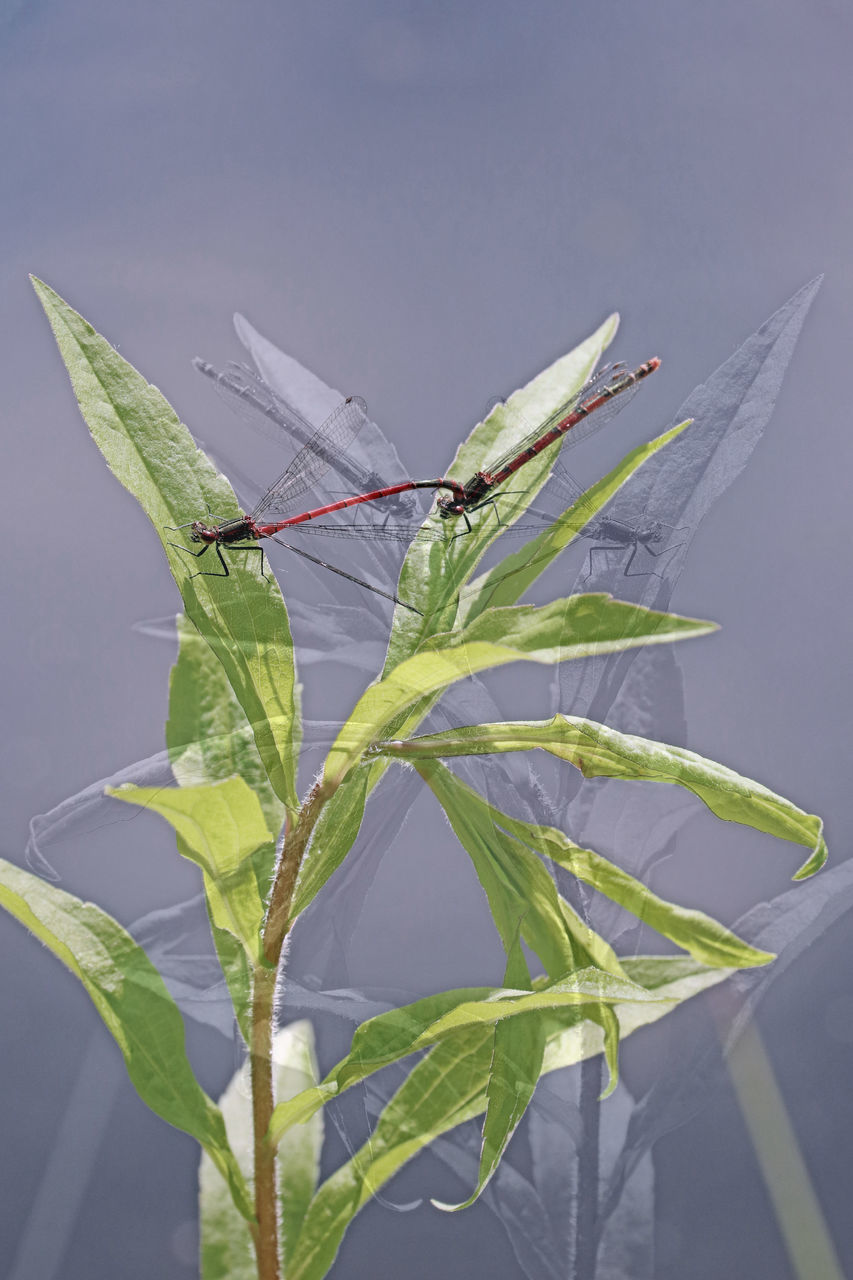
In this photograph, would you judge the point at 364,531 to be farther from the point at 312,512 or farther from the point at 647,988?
the point at 647,988

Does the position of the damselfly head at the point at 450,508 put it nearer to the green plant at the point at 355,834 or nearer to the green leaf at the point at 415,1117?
the green plant at the point at 355,834

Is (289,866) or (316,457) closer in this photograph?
(289,866)

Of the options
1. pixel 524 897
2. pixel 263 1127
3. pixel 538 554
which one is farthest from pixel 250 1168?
pixel 538 554

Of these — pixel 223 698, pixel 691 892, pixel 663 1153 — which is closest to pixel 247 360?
pixel 223 698

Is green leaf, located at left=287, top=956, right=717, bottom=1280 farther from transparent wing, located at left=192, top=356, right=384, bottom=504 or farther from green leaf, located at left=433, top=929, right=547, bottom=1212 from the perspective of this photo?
transparent wing, located at left=192, top=356, right=384, bottom=504

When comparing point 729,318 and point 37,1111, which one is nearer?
point 729,318

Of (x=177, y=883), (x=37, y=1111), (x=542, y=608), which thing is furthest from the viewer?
(x=37, y=1111)

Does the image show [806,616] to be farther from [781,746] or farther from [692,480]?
[692,480]
